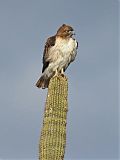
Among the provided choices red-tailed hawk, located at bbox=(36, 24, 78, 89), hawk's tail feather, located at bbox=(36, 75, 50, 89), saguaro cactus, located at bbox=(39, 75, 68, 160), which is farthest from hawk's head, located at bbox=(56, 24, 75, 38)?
saguaro cactus, located at bbox=(39, 75, 68, 160)

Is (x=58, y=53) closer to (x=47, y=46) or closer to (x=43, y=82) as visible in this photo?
(x=47, y=46)

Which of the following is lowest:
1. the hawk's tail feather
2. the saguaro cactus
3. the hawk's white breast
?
the saguaro cactus

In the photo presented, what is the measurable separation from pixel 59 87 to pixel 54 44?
126 inches

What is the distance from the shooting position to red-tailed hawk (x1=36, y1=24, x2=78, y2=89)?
10708mm

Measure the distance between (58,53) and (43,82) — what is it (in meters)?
0.84

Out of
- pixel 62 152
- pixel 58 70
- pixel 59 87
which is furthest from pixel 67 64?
pixel 62 152

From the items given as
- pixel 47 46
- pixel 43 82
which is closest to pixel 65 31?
pixel 47 46

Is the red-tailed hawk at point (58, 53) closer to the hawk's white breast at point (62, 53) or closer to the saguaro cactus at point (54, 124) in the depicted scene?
the hawk's white breast at point (62, 53)

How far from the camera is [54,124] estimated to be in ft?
23.8

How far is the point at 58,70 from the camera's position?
1116 cm

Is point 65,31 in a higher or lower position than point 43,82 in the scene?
higher

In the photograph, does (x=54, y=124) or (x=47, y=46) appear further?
(x=47, y=46)

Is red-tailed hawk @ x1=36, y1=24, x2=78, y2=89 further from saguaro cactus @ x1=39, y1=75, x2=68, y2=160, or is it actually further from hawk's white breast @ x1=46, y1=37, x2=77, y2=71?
saguaro cactus @ x1=39, y1=75, x2=68, y2=160

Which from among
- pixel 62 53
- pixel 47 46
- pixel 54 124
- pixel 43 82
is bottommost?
pixel 54 124
